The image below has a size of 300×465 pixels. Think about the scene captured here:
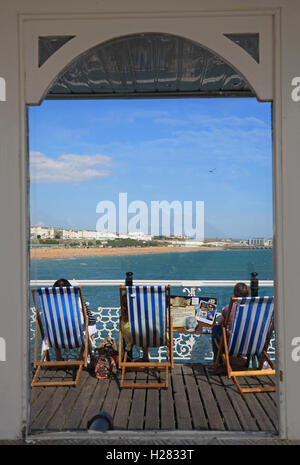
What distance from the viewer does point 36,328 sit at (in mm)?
4008

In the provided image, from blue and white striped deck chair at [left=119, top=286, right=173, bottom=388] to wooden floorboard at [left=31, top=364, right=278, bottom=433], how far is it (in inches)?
8.8

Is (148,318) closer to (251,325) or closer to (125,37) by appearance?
(251,325)

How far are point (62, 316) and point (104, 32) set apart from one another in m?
2.32

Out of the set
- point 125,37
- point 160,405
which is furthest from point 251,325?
point 125,37

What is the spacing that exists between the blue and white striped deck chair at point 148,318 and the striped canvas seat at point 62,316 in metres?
0.40

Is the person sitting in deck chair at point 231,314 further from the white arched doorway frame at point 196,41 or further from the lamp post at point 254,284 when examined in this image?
the white arched doorway frame at point 196,41

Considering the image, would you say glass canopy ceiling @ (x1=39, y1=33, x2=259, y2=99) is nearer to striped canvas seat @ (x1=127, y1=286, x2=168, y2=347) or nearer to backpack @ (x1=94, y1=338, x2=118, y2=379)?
striped canvas seat @ (x1=127, y1=286, x2=168, y2=347)

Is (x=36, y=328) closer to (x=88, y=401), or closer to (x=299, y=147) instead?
(x=88, y=401)

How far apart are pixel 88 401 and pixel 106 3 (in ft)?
9.17

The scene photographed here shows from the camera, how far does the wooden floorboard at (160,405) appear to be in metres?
2.97

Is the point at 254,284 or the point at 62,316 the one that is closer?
the point at 62,316

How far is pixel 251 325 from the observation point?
12.0ft
